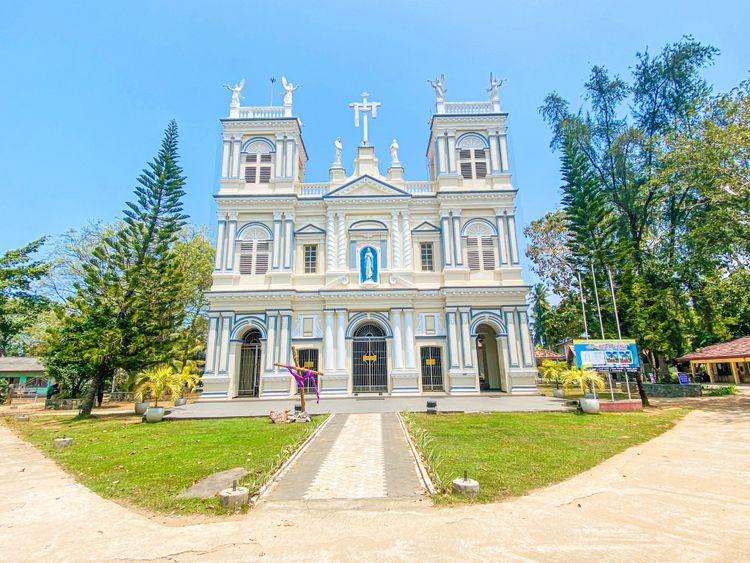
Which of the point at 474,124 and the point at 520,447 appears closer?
the point at 520,447

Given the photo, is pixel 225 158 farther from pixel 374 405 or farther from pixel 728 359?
pixel 728 359

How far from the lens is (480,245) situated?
69.3 ft

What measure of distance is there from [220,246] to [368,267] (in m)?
8.07

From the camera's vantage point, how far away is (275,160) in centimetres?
2225

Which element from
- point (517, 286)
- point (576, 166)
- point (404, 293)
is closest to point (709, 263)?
point (576, 166)

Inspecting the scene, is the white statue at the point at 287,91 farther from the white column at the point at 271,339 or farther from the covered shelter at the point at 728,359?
the covered shelter at the point at 728,359

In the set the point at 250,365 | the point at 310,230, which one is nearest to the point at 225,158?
the point at 310,230

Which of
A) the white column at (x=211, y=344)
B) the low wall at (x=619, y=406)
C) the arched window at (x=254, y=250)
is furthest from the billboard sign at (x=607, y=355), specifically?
the white column at (x=211, y=344)

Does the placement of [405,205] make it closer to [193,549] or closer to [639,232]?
[639,232]

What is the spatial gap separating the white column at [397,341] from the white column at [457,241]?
4214 mm

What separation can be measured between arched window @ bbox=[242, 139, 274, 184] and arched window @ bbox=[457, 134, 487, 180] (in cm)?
1103

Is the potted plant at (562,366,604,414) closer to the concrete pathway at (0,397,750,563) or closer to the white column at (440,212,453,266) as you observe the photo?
the concrete pathway at (0,397,750,563)

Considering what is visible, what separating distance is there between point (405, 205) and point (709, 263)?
50.9ft

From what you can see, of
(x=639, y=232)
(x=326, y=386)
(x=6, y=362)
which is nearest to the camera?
(x=326, y=386)
